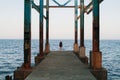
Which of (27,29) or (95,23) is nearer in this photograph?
(95,23)

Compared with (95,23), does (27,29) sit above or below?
below

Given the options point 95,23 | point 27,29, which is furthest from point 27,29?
point 95,23

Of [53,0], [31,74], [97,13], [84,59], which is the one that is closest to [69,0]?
[53,0]

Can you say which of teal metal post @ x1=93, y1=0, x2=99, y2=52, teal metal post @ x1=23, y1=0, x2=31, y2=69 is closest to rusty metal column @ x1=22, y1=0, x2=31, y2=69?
teal metal post @ x1=23, y1=0, x2=31, y2=69

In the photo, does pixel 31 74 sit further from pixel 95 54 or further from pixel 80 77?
pixel 95 54

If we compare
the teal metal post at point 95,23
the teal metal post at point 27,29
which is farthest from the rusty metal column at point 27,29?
the teal metal post at point 95,23

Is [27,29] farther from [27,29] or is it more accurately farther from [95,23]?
[95,23]

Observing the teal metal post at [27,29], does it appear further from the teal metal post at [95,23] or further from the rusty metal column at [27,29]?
the teal metal post at [95,23]

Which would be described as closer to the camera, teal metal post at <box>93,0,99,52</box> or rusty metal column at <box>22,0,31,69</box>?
teal metal post at <box>93,0,99,52</box>

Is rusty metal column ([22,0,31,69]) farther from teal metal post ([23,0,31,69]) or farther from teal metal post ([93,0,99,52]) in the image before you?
teal metal post ([93,0,99,52])

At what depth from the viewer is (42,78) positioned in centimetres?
1250

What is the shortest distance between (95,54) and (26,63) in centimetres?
365

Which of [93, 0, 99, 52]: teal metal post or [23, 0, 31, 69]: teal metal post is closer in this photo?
[93, 0, 99, 52]: teal metal post

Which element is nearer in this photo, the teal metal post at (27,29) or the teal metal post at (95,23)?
the teal metal post at (95,23)
